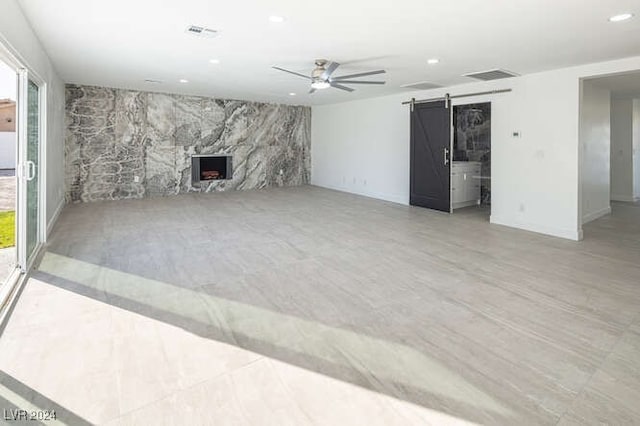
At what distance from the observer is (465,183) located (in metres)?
7.72

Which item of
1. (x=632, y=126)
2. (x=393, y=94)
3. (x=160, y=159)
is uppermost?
(x=393, y=94)

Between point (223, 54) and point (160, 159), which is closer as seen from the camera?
point (223, 54)

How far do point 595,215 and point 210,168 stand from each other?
27.3 feet

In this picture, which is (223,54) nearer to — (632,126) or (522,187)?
(522,187)

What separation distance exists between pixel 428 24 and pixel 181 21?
2.36 meters

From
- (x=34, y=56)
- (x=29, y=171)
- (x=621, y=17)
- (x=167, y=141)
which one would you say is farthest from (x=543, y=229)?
(x=167, y=141)

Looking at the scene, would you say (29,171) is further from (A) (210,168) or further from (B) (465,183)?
(B) (465,183)

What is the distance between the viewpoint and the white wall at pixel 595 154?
6.23m

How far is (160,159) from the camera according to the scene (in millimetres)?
8961

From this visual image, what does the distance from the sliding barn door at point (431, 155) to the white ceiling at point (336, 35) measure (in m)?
1.02

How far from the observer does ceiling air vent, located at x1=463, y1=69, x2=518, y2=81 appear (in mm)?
5634

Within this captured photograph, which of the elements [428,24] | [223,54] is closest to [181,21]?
[223,54]

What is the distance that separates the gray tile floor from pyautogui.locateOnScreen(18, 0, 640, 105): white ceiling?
2354 millimetres

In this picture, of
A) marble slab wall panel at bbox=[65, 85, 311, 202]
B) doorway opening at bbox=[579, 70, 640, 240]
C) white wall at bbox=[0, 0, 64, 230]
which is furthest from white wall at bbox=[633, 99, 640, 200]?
white wall at bbox=[0, 0, 64, 230]
